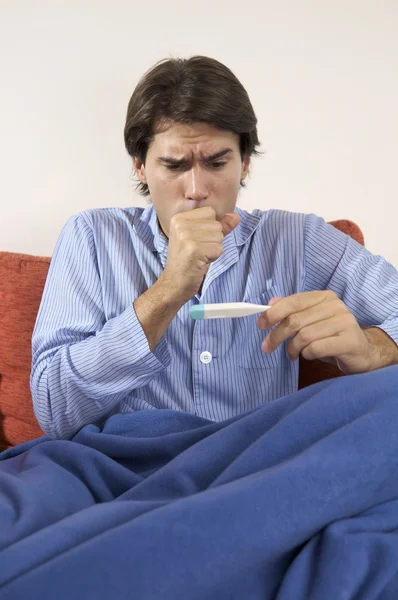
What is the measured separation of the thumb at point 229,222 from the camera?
1301 mm

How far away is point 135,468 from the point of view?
41.7 inches

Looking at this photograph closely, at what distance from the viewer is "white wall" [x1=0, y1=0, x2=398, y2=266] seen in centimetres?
176

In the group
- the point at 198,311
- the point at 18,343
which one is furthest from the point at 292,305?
the point at 18,343

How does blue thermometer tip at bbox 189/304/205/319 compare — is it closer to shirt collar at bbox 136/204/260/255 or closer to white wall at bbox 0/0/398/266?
shirt collar at bbox 136/204/260/255

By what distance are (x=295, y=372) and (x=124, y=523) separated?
72 centimetres

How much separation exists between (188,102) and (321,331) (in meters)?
0.52

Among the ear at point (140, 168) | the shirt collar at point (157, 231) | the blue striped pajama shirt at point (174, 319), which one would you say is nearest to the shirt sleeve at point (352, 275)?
the blue striped pajama shirt at point (174, 319)

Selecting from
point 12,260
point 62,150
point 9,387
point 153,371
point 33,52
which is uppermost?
point 33,52

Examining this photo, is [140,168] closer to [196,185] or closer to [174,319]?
[196,185]

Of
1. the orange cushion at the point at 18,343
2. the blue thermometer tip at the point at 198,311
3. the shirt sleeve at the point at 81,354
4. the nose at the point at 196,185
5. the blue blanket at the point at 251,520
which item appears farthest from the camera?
the orange cushion at the point at 18,343

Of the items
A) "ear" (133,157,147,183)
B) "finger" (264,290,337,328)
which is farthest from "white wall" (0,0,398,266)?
"finger" (264,290,337,328)

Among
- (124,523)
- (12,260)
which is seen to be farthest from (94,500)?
(12,260)

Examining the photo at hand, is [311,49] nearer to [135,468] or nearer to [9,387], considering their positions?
[9,387]

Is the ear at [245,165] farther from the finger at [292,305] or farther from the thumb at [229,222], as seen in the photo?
the finger at [292,305]
